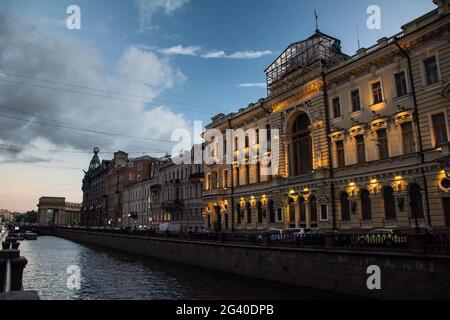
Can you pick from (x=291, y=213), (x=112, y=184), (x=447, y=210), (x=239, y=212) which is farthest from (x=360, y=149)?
(x=112, y=184)

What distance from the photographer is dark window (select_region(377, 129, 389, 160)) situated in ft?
95.1

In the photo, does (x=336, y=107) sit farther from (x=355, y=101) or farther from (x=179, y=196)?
(x=179, y=196)

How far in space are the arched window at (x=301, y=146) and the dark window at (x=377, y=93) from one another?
7.70 m

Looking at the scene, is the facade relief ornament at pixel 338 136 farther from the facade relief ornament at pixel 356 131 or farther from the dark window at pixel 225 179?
the dark window at pixel 225 179

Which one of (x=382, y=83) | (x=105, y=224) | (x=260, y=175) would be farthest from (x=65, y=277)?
(x=105, y=224)

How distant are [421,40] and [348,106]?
25.4 feet

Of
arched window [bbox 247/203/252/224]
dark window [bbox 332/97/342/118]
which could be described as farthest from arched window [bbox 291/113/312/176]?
arched window [bbox 247/203/252/224]

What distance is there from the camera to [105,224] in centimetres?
10738

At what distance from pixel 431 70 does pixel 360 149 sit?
8138mm

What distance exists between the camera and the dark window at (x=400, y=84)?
92.2 ft

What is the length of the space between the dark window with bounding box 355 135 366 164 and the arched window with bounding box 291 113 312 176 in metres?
6.11

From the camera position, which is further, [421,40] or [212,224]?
[212,224]

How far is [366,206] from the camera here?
29.9 m
